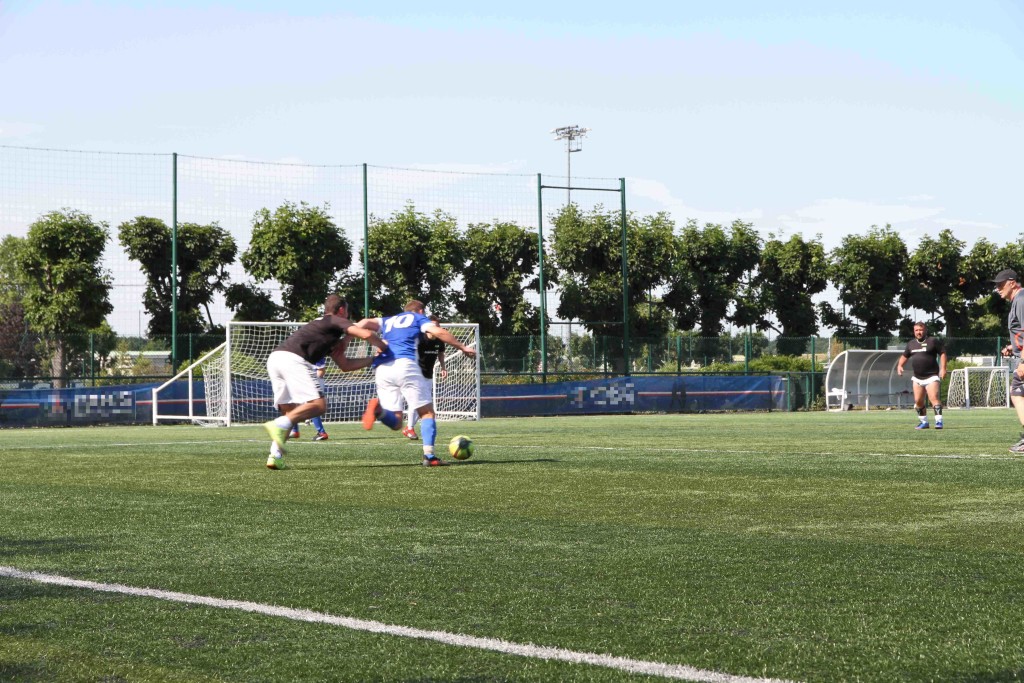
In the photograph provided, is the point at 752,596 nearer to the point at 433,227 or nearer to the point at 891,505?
the point at 891,505

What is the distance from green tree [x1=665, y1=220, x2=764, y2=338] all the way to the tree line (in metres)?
0.05

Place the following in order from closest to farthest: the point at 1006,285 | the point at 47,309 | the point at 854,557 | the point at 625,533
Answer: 1. the point at 854,557
2. the point at 625,533
3. the point at 1006,285
4. the point at 47,309

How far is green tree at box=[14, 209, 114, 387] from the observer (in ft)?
103

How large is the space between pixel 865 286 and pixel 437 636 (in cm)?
4234

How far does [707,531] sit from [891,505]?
1.95 metres

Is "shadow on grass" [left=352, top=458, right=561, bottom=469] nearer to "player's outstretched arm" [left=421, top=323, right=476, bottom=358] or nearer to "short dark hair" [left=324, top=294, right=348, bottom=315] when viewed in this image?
"player's outstretched arm" [left=421, top=323, right=476, bottom=358]

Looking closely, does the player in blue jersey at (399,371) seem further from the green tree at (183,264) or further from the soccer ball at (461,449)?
→ the green tree at (183,264)

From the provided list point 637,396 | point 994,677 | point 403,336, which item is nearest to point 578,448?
point 403,336

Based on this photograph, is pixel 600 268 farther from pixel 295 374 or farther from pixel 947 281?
pixel 295 374

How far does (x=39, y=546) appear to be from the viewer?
637 centimetres

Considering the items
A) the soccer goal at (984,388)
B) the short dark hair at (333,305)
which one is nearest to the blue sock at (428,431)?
the short dark hair at (333,305)

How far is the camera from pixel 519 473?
11.1 meters

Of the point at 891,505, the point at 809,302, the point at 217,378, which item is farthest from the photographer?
the point at 809,302

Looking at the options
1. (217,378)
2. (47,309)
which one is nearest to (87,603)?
(217,378)
